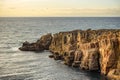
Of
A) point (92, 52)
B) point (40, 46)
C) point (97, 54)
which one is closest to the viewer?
point (97, 54)

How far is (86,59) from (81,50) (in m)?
4.76

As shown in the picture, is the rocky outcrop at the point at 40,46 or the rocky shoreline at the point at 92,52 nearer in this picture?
the rocky shoreline at the point at 92,52

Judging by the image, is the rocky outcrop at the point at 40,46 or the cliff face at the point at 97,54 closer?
the cliff face at the point at 97,54

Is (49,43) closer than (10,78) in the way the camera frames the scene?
No

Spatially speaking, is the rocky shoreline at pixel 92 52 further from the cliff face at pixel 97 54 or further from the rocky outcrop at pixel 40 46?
the rocky outcrop at pixel 40 46

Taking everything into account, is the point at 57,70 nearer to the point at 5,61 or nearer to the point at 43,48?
the point at 5,61

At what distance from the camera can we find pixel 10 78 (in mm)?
56594

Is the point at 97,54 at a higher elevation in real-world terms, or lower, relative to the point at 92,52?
lower

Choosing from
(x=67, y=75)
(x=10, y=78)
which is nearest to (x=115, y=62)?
(x=67, y=75)

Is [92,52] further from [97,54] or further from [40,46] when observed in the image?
[40,46]

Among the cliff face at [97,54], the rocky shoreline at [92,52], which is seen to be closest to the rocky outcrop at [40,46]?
the rocky shoreline at [92,52]

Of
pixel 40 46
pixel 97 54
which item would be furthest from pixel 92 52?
pixel 40 46

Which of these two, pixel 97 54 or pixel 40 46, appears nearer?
pixel 97 54

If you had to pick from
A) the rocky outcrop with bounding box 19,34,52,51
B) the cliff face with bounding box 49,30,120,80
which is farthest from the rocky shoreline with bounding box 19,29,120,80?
the rocky outcrop with bounding box 19,34,52,51
